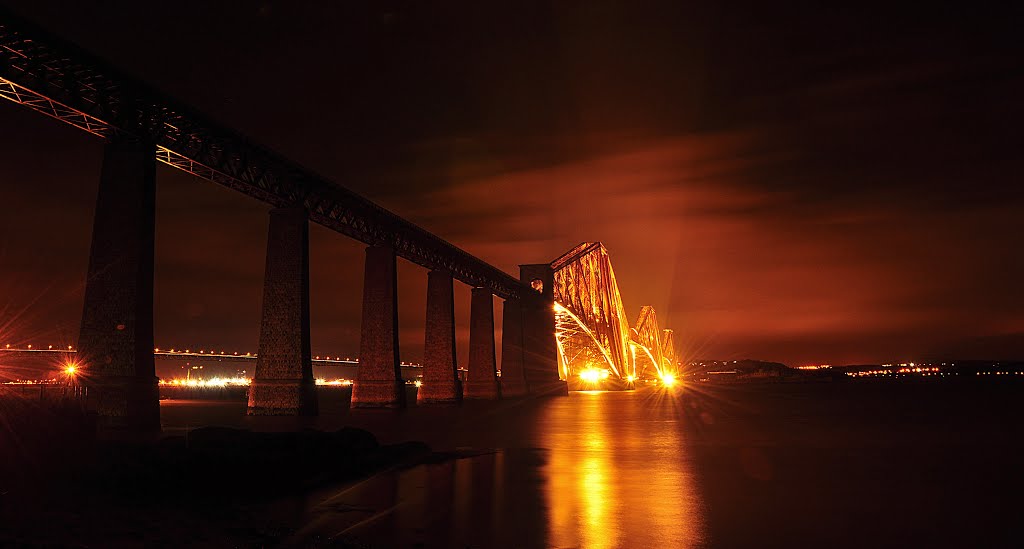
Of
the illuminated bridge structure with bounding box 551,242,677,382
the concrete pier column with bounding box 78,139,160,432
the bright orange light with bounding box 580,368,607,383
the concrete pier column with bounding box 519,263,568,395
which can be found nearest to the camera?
the concrete pier column with bounding box 78,139,160,432

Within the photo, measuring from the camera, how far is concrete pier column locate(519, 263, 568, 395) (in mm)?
90062

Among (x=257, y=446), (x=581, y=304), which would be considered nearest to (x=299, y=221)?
(x=257, y=446)

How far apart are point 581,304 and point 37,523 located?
10299 centimetres

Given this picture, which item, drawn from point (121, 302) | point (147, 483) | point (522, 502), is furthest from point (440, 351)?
point (147, 483)

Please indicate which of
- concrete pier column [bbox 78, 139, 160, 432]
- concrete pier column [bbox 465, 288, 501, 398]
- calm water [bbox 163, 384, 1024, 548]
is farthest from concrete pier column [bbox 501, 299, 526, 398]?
concrete pier column [bbox 78, 139, 160, 432]

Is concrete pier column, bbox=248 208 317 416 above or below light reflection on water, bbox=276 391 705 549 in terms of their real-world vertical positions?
above

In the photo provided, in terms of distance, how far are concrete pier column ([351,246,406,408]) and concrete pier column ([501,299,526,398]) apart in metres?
32.5

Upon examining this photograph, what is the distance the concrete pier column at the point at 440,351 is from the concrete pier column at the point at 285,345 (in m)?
21.8

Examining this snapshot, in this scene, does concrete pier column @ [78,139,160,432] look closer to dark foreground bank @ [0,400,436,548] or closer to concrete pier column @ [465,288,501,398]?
dark foreground bank @ [0,400,436,548]

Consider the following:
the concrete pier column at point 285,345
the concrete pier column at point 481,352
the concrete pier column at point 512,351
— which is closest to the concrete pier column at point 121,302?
the concrete pier column at point 285,345

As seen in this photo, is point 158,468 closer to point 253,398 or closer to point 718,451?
point 718,451

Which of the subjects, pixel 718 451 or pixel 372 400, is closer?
pixel 718 451

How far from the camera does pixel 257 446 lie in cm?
1856

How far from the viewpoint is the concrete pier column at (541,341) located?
9006cm
